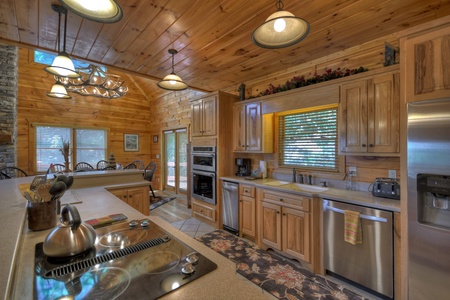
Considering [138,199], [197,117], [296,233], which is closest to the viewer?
[296,233]

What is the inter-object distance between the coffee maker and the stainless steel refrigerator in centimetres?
231

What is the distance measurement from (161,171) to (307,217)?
5.34 metres

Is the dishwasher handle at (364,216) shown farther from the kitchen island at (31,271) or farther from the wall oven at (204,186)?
the wall oven at (204,186)

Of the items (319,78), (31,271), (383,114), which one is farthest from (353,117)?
(31,271)

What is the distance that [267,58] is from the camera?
2967 mm

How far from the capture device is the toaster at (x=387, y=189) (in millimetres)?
2047

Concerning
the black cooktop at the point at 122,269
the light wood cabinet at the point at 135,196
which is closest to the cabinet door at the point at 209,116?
the light wood cabinet at the point at 135,196

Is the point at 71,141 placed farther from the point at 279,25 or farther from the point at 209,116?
the point at 279,25

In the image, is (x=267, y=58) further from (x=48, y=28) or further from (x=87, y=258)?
(x=87, y=258)

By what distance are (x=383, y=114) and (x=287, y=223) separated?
1607 millimetres

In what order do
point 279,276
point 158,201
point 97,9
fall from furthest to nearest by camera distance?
point 158,201 → point 279,276 → point 97,9

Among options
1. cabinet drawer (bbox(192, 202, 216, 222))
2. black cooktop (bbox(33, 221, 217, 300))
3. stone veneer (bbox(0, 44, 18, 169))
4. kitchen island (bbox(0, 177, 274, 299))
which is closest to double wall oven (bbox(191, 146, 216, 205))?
cabinet drawer (bbox(192, 202, 216, 222))

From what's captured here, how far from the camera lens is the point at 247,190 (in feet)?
10.4

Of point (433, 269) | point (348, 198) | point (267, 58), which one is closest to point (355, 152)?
point (348, 198)
